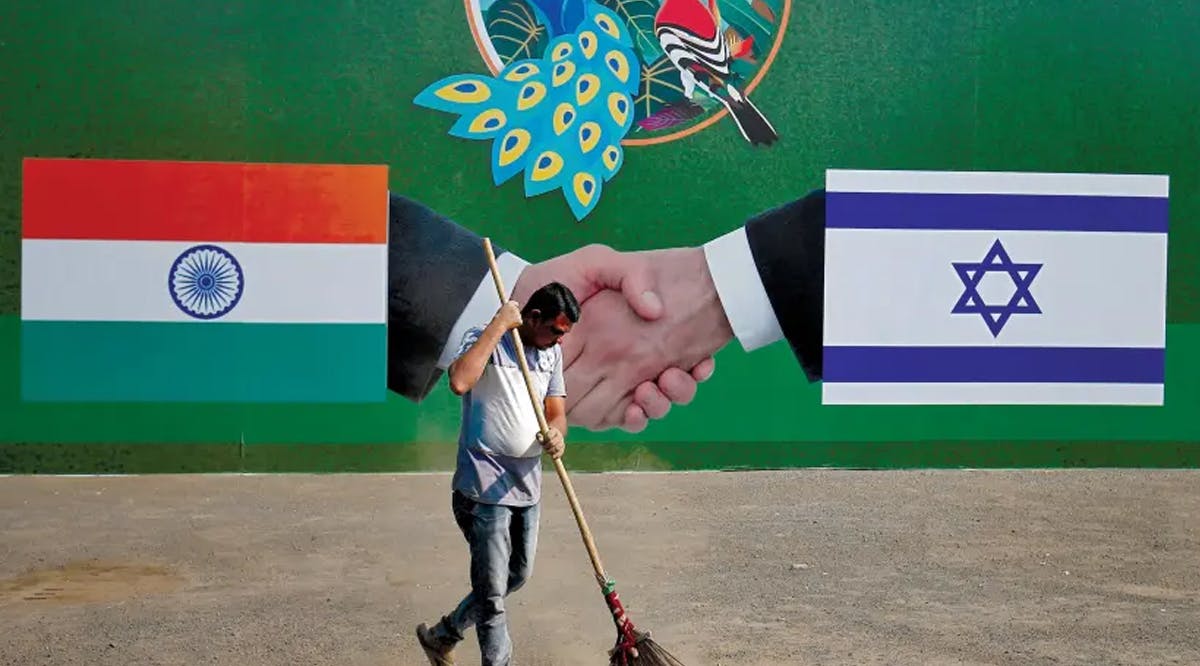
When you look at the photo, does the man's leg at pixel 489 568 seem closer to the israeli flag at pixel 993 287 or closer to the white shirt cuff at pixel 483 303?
the white shirt cuff at pixel 483 303

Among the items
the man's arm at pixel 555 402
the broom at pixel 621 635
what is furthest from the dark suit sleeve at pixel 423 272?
the broom at pixel 621 635

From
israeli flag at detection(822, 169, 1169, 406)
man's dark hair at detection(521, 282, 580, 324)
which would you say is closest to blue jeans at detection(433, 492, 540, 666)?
man's dark hair at detection(521, 282, 580, 324)

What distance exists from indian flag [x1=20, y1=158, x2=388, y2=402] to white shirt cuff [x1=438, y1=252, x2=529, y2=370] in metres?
0.45

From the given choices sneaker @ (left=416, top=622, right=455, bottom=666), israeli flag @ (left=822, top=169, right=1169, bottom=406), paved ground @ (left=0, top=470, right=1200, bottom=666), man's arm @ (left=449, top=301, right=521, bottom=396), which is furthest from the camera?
israeli flag @ (left=822, top=169, right=1169, bottom=406)

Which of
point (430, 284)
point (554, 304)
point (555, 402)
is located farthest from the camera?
point (430, 284)

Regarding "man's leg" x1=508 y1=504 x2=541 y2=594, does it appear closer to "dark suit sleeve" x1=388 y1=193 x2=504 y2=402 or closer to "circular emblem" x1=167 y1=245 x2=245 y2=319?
"dark suit sleeve" x1=388 y1=193 x2=504 y2=402

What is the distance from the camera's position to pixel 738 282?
10242 millimetres

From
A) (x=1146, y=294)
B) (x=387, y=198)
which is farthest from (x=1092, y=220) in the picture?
(x=387, y=198)

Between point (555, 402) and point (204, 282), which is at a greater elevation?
point (204, 282)

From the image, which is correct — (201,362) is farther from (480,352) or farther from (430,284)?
(480,352)

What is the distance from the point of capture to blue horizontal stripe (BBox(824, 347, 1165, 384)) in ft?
34.2

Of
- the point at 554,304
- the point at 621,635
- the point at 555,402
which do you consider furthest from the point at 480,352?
the point at 621,635

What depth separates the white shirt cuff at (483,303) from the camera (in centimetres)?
1005

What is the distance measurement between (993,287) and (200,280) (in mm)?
5420
